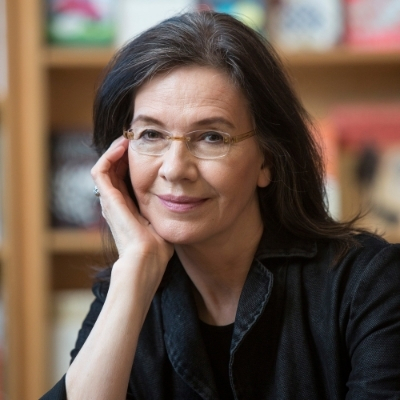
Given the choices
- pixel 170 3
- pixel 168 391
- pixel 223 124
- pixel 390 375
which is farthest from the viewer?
pixel 170 3

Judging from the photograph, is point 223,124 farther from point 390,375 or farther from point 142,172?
point 390,375

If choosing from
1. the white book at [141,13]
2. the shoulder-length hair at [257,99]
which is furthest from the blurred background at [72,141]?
the shoulder-length hair at [257,99]

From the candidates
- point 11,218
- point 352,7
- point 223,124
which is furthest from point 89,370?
point 352,7

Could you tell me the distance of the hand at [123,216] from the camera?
1.39 meters

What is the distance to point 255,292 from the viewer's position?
1.39m

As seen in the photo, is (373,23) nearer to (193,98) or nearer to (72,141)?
(72,141)

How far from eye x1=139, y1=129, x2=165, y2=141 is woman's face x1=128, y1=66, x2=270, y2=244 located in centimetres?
1

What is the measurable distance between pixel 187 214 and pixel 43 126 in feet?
3.85

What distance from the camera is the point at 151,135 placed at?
4.46ft

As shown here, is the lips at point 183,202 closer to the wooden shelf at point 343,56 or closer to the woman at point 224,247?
the woman at point 224,247

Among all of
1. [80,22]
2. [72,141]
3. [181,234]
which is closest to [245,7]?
[80,22]

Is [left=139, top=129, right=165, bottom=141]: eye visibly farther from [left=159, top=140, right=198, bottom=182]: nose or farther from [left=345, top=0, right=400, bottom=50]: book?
[left=345, top=0, right=400, bottom=50]: book

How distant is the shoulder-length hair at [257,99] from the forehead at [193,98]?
14 mm

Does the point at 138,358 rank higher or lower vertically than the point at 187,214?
lower
